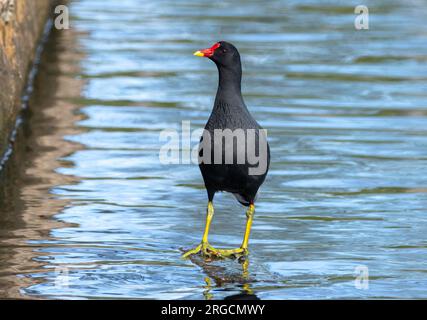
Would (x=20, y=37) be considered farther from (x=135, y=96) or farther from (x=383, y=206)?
(x=383, y=206)

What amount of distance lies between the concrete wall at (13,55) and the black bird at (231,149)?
3.16 meters

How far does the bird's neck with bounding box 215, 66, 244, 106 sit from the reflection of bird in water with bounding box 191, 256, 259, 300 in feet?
3.51

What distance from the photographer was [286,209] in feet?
Answer: 30.7

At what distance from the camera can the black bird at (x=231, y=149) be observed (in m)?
7.68

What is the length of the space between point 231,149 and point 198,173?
121 inches

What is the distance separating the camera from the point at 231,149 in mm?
7652

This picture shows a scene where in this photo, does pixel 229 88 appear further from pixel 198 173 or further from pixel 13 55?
pixel 13 55

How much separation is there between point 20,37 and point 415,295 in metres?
6.88

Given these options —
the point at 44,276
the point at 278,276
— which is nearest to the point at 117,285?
the point at 44,276

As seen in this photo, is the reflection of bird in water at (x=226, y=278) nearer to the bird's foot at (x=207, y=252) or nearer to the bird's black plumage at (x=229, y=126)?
the bird's foot at (x=207, y=252)
